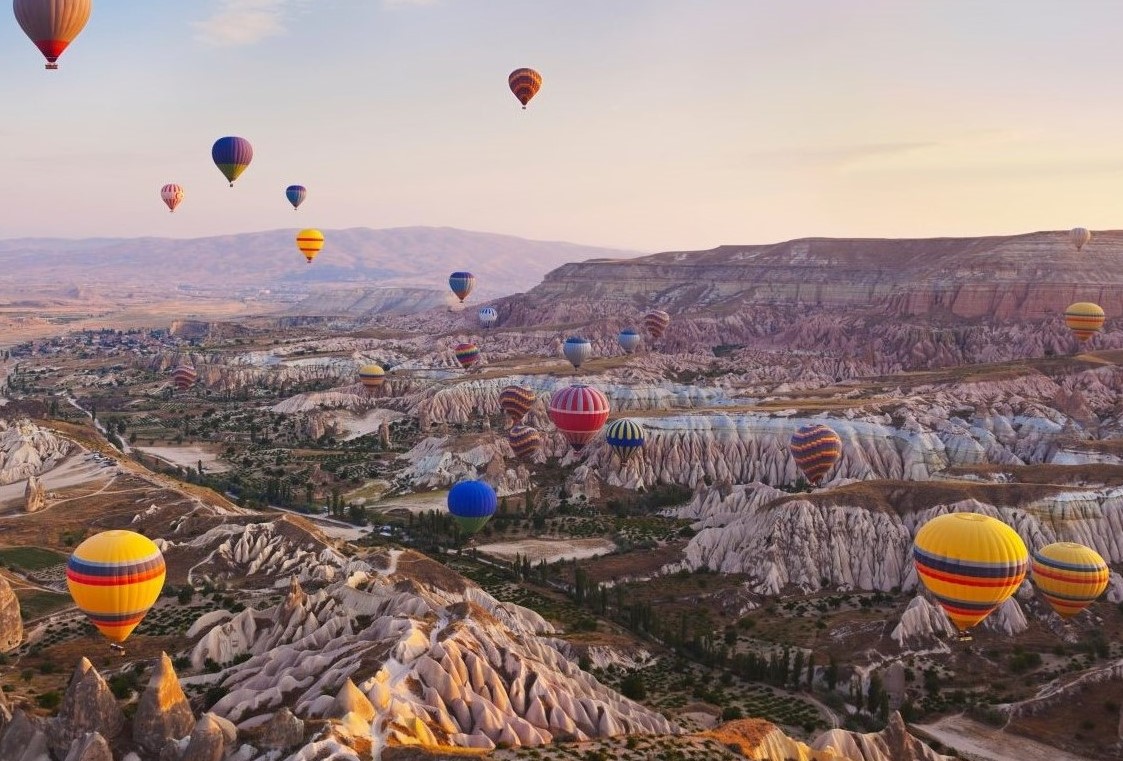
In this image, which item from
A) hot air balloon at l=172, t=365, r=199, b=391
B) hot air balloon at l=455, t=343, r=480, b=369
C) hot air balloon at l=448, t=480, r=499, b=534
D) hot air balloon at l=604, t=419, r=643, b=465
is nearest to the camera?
hot air balloon at l=448, t=480, r=499, b=534

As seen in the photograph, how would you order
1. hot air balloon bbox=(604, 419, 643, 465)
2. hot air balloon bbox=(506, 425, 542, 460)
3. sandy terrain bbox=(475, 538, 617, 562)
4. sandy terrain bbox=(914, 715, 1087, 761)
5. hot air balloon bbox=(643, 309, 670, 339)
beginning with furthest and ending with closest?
1. hot air balloon bbox=(643, 309, 670, 339)
2. hot air balloon bbox=(506, 425, 542, 460)
3. hot air balloon bbox=(604, 419, 643, 465)
4. sandy terrain bbox=(475, 538, 617, 562)
5. sandy terrain bbox=(914, 715, 1087, 761)

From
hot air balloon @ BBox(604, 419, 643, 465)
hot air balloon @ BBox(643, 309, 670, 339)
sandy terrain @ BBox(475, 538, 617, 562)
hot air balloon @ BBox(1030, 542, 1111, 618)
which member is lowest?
sandy terrain @ BBox(475, 538, 617, 562)

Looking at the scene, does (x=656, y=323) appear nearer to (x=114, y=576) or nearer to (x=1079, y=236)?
(x=1079, y=236)

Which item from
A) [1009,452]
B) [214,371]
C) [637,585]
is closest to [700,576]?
[637,585]

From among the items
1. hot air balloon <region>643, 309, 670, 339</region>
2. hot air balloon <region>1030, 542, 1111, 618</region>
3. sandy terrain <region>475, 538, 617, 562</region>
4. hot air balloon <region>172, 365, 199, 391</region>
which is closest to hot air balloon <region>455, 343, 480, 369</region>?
hot air balloon <region>643, 309, 670, 339</region>

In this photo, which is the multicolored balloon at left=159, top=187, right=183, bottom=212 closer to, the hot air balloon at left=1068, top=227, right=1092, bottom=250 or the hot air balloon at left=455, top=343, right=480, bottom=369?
the hot air balloon at left=455, top=343, right=480, bottom=369
